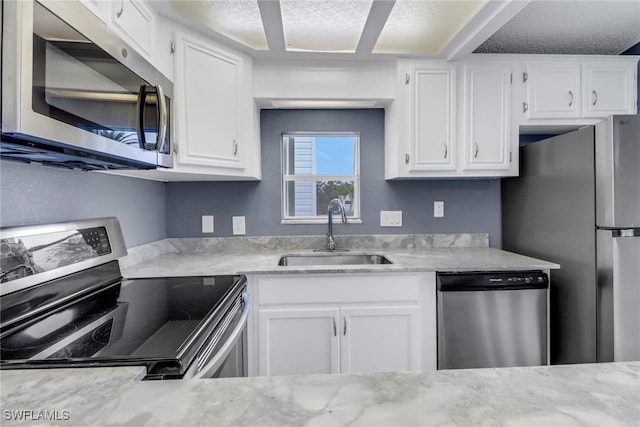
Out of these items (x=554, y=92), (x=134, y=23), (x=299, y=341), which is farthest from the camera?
(x=554, y=92)

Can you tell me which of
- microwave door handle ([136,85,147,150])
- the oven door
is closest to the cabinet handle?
microwave door handle ([136,85,147,150])

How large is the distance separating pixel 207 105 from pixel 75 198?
811 millimetres

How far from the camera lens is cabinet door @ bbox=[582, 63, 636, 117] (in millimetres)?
2059

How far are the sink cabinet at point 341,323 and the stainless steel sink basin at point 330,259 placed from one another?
0.48 m

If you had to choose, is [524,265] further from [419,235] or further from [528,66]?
[528,66]

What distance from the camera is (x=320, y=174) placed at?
2.34m

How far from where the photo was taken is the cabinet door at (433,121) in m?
1.97

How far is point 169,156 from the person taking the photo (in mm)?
1225

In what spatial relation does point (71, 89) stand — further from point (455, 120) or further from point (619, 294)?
point (619, 294)

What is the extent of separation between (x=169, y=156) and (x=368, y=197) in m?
1.47

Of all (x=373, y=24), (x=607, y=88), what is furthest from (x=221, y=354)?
(x=607, y=88)

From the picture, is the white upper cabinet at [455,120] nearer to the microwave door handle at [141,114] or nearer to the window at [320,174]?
the window at [320,174]

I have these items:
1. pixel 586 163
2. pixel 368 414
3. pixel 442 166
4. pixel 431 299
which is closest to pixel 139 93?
pixel 368 414

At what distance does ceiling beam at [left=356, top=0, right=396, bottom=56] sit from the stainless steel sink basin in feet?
4.40
